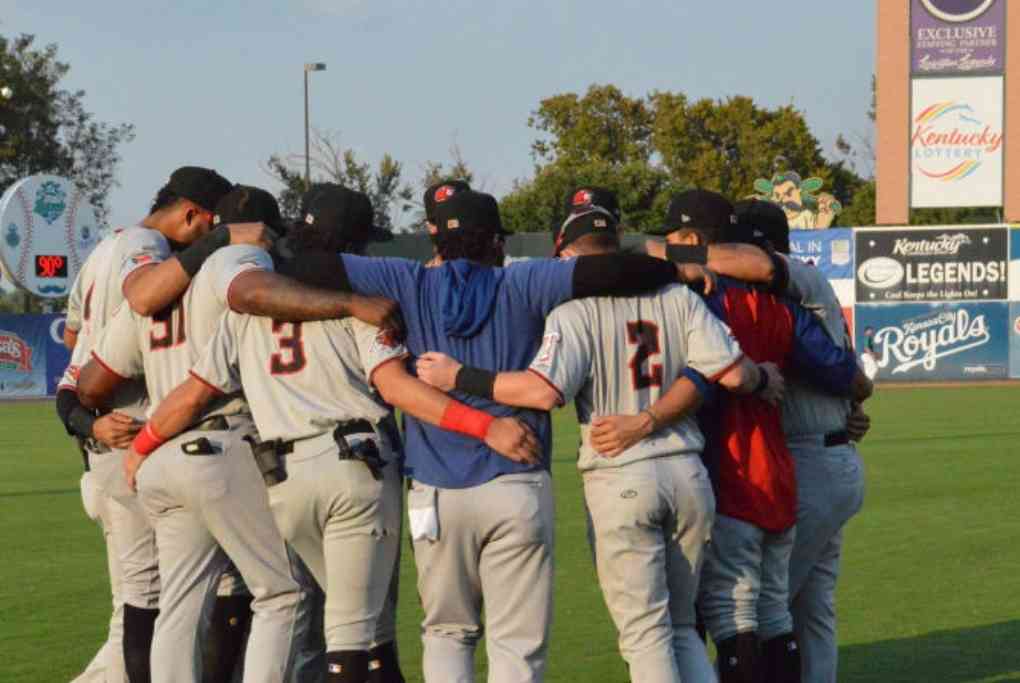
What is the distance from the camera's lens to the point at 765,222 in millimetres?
6648

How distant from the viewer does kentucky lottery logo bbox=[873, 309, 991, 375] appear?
40.3 metres

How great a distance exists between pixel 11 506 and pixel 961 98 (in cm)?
4170

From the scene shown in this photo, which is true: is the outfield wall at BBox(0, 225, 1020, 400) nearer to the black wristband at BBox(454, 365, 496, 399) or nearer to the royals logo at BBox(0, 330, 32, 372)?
the royals logo at BBox(0, 330, 32, 372)

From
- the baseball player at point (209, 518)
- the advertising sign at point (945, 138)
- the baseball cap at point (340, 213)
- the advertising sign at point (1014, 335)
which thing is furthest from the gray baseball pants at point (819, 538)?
the advertising sign at point (945, 138)

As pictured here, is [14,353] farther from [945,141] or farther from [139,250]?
[139,250]

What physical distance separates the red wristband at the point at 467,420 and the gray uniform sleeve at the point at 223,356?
0.88 meters

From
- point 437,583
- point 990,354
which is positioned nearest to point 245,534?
point 437,583

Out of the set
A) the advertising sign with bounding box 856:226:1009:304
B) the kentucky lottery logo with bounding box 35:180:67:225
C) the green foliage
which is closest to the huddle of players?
the kentucky lottery logo with bounding box 35:180:67:225

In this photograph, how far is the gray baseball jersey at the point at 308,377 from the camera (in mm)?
5652

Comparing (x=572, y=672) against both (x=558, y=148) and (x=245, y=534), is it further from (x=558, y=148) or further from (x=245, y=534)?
(x=558, y=148)

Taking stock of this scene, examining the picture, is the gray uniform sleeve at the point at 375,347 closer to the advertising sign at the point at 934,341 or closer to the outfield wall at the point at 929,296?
the outfield wall at the point at 929,296

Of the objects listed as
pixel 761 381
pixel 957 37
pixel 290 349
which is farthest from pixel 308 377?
pixel 957 37

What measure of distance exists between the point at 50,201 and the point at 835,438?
2857 cm

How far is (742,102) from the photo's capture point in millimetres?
79312
